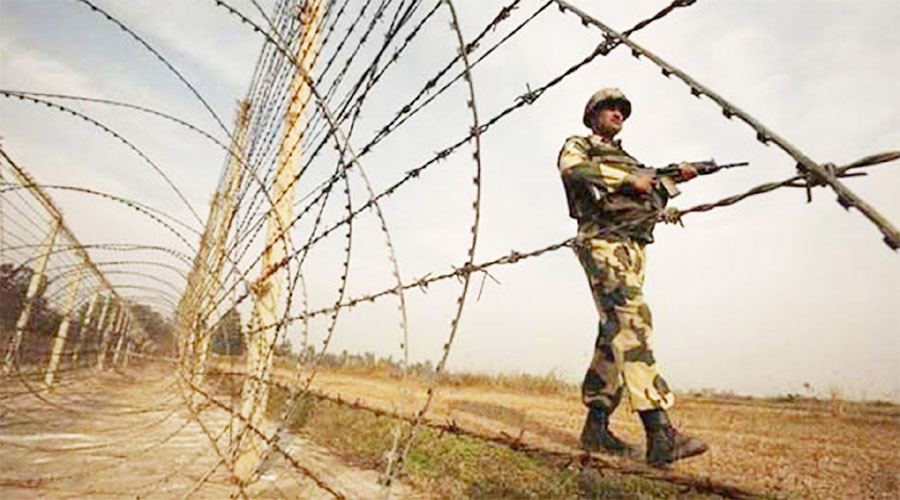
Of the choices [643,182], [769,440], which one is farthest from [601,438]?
[769,440]

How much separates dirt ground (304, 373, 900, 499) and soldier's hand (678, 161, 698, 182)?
57 cm

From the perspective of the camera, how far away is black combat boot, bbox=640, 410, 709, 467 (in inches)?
72.9

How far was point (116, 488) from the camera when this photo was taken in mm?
3244

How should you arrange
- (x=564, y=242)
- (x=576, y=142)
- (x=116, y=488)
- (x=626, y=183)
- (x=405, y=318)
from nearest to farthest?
1. (x=564, y=242)
2. (x=405, y=318)
3. (x=626, y=183)
4. (x=576, y=142)
5. (x=116, y=488)

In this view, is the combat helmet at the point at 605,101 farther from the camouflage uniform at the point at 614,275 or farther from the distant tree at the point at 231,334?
the distant tree at the point at 231,334

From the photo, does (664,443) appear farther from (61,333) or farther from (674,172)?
(61,333)

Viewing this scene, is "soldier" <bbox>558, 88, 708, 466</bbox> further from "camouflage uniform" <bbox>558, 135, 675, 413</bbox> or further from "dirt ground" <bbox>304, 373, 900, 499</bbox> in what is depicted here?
"dirt ground" <bbox>304, 373, 900, 499</bbox>

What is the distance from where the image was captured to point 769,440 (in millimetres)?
4965

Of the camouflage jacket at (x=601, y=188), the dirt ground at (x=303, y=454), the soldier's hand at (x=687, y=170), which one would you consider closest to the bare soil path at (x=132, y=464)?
the dirt ground at (x=303, y=454)

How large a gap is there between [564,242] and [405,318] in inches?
14.3

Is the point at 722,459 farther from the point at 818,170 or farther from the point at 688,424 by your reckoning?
the point at 818,170

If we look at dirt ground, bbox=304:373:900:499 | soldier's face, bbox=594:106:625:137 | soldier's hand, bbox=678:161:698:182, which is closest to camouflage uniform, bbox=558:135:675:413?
soldier's face, bbox=594:106:625:137

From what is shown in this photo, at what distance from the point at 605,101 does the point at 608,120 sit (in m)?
0.07

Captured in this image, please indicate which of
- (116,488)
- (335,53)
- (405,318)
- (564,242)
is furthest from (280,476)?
(564,242)
